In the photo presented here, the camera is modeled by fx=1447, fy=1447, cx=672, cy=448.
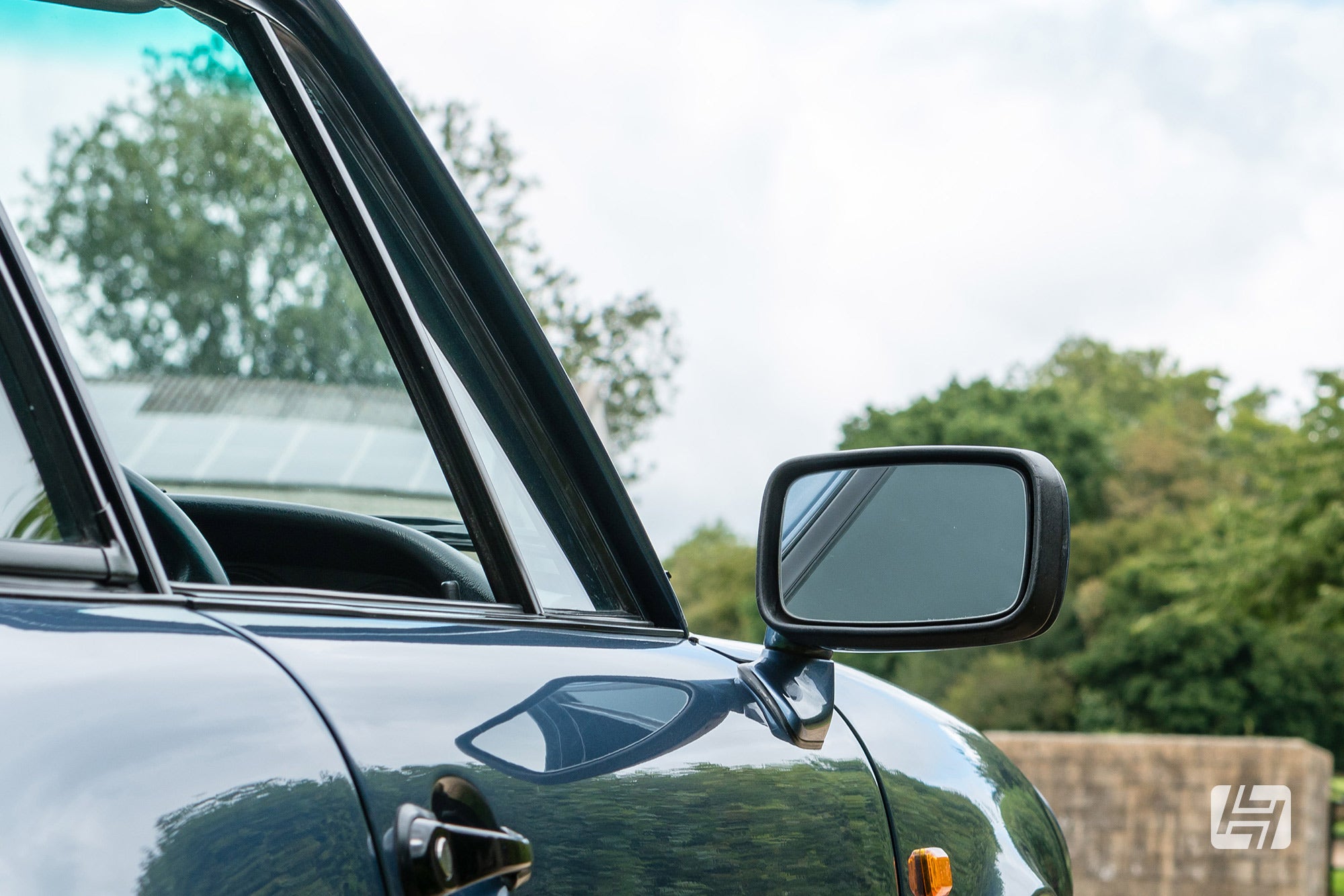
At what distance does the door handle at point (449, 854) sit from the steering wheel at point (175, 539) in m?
0.38

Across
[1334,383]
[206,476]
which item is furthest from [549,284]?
[206,476]

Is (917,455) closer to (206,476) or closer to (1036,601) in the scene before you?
(1036,601)

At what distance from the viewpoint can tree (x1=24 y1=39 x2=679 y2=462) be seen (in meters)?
1.46

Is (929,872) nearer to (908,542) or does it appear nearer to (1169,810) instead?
(908,542)

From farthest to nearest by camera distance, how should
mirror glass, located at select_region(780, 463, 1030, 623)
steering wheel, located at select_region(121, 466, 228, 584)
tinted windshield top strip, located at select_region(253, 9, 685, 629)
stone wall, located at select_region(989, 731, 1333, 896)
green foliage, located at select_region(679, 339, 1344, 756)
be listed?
green foliage, located at select_region(679, 339, 1344, 756) → stone wall, located at select_region(989, 731, 1333, 896) → mirror glass, located at select_region(780, 463, 1030, 623) → tinted windshield top strip, located at select_region(253, 9, 685, 629) → steering wheel, located at select_region(121, 466, 228, 584)

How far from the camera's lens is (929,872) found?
1.65 meters

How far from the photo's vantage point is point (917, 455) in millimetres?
1639

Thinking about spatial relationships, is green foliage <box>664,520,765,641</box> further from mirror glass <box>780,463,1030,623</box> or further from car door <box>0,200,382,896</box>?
car door <box>0,200,382,896</box>

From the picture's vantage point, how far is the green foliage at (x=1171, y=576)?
2439 cm

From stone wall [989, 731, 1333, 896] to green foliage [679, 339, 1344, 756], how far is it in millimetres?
4377

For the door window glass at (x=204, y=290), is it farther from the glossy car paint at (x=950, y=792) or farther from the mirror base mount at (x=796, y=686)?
the glossy car paint at (x=950, y=792)

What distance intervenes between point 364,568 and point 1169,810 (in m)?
12.4

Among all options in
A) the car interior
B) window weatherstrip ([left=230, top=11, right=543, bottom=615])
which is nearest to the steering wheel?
the car interior

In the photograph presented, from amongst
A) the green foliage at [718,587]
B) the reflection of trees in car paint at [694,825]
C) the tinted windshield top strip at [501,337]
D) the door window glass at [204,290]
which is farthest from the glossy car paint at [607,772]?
the green foliage at [718,587]
